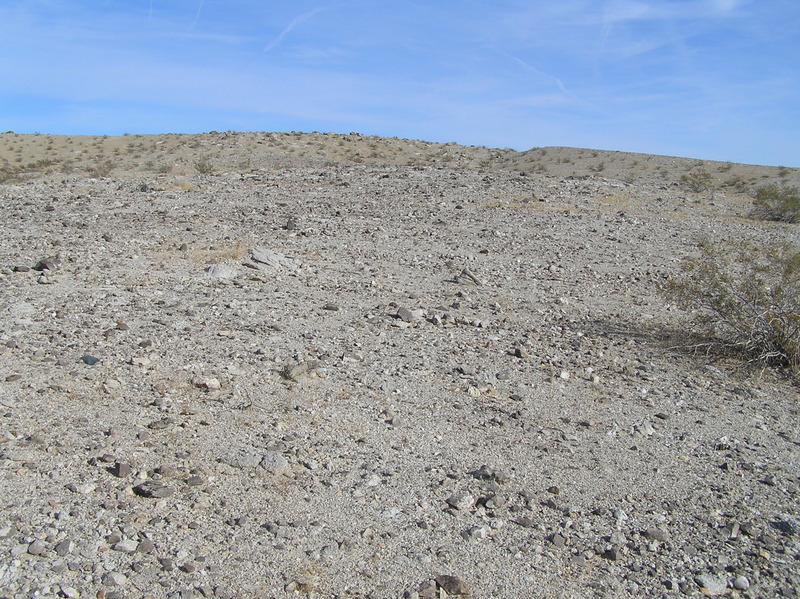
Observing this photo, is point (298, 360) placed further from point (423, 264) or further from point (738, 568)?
point (423, 264)

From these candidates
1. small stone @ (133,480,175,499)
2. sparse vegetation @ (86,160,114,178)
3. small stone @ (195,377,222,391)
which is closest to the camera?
small stone @ (133,480,175,499)

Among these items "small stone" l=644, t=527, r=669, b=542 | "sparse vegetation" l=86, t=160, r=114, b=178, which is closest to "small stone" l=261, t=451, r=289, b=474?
"small stone" l=644, t=527, r=669, b=542

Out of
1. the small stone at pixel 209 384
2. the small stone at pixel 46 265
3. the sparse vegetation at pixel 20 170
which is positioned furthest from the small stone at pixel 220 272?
the sparse vegetation at pixel 20 170

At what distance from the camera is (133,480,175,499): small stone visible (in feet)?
12.2

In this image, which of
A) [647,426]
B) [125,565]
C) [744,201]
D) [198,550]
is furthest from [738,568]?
[744,201]

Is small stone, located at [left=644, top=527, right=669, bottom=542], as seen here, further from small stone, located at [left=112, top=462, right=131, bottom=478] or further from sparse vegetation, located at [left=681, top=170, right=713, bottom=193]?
sparse vegetation, located at [left=681, top=170, right=713, bottom=193]

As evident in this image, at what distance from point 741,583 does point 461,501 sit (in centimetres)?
150

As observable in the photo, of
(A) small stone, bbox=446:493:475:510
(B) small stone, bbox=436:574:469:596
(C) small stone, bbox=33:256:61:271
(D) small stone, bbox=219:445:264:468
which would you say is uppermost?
(C) small stone, bbox=33:256:61:271

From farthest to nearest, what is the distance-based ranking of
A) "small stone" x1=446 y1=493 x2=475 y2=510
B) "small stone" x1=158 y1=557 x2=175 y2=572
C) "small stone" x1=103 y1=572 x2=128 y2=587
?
1. "small stone" x1=446 y1=493 x2=475 y2=510
2. "small stone" x1=158 y1=557 x2=175 y2=572
3. "small stone" x1=103 y1=572 x2=128 y2=587

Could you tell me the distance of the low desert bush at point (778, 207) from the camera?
17797 millimetres

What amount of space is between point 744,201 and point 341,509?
21.3m

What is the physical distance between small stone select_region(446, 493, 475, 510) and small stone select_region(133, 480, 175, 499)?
1.62 metres

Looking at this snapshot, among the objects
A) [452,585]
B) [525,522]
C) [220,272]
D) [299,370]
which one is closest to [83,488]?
[452,585]

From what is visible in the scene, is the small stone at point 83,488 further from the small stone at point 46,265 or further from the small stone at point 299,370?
the small stone at point 46,265
